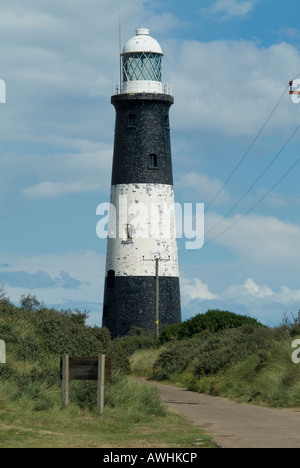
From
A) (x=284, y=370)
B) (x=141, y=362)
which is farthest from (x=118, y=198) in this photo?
(x=284, y=370)

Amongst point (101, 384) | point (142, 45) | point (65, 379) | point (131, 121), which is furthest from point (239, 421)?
point (142, 45)

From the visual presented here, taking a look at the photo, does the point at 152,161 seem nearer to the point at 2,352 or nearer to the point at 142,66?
the point at 142,66

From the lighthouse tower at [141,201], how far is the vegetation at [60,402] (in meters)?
23.4

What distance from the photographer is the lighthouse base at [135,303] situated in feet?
167

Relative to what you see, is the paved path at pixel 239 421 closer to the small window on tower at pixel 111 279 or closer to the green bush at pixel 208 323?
the green bush at pixel 208 323

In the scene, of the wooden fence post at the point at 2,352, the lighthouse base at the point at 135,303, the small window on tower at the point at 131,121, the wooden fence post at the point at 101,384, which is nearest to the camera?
the wooden fence post at the point at 101,384

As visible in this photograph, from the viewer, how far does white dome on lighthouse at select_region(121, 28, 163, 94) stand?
50844 mm

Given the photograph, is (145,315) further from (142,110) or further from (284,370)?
(284,370)

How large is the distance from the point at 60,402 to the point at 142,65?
3566cm

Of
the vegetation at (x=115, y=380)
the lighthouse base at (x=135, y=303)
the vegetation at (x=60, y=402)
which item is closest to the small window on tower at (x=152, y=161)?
the lighthouse base at (x=135, y=303)

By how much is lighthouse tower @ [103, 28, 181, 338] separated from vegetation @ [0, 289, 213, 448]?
2336cm

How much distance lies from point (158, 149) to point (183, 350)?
692 inches

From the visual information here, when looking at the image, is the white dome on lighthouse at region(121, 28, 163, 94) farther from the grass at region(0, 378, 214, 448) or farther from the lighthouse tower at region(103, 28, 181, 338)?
the grass at region(0, 378, 214, 448)
